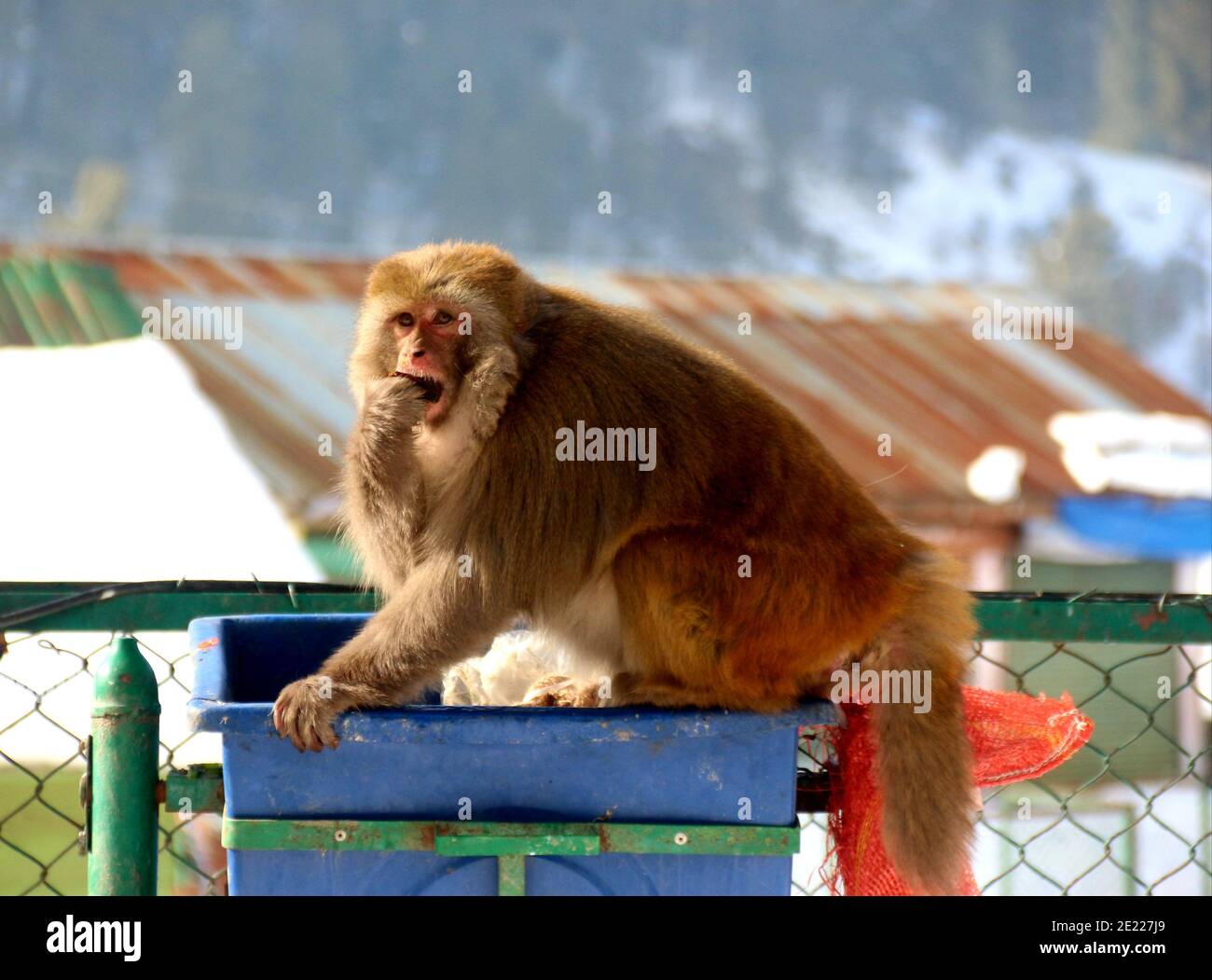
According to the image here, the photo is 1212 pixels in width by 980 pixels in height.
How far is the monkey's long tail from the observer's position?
3117mm

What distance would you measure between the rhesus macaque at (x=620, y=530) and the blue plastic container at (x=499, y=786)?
0.57 m

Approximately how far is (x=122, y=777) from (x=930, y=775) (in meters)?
1.53

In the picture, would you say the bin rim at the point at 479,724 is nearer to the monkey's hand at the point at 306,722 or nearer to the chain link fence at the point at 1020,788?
the monkey's hand at the point at 306,722

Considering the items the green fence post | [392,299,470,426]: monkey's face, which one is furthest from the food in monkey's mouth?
the green fence post

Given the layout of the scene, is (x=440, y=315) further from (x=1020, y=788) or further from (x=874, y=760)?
(x=1020, y=788)

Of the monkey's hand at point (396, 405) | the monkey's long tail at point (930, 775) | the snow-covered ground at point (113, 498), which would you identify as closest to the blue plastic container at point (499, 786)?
the monkey's long tail at point (930, 775)

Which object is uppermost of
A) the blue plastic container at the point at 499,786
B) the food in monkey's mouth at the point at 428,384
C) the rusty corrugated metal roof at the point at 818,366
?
the rusty corrugated metal roof at the point at 818,366

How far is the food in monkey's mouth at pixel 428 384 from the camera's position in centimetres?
359

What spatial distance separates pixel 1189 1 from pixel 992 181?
241 inches

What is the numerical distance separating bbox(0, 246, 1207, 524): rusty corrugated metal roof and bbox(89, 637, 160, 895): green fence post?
23.6ft

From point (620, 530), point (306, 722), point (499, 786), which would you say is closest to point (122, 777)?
point (306, 722)

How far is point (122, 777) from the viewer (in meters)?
2.90

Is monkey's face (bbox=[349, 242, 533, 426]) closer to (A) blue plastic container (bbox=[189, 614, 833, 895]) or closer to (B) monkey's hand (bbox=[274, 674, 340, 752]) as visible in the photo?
(B) monkey's hand (bbox=[274, 674, 340, 752])

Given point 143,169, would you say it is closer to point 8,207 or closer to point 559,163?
point 8,207
